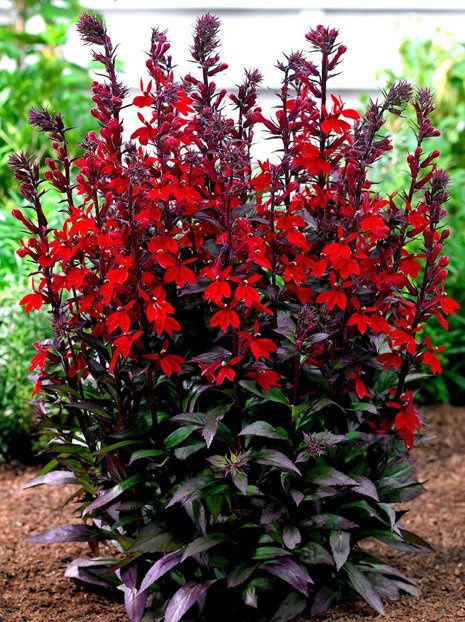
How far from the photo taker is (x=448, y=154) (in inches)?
217

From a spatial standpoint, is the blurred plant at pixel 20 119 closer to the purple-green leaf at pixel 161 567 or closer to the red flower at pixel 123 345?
the red flower at pixel 123 345

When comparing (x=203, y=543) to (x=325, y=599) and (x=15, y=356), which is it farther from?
(x=15, y=356)

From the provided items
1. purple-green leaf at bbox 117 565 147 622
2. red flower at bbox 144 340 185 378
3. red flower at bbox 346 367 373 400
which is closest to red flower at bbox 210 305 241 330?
red flower at bbox 144 340 185 378

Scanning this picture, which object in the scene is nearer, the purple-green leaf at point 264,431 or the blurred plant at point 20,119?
the purple-green leaf at point 264,431

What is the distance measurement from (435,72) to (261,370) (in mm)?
4203

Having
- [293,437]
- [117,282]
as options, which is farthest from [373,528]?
[117,282]

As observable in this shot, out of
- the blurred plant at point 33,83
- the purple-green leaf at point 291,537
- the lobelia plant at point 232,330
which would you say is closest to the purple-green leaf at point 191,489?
the lobelia plant at point 232,330

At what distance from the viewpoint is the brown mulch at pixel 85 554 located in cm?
A: 234

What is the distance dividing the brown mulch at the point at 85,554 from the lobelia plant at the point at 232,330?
0.61 ft

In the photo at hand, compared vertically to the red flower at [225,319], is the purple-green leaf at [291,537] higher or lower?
lower

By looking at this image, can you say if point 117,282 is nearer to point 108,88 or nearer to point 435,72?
point 108,88

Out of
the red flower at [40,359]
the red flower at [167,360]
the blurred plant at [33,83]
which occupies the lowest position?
the red flower at [40,359]

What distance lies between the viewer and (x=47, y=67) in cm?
571

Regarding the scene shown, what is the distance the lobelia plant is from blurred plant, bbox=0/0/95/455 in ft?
3.32
